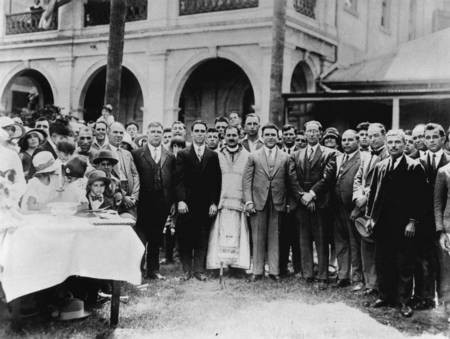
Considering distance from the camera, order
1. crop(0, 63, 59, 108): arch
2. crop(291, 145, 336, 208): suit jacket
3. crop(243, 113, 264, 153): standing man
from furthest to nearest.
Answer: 1. crop(0, 63, 59, 108): arch
2. crop(243, 113, 264, 153): standing man
3. crop(291, 145, 336, 208): suit jacket

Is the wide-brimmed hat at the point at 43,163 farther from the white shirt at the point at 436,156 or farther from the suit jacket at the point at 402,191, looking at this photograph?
the white shirt at the point at 436,156

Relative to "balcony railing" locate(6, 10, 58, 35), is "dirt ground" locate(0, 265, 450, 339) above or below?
→ below

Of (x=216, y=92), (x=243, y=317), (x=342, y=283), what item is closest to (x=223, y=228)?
(x=342, y=283)

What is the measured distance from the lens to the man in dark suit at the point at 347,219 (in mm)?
6578

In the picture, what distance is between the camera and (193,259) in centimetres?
723

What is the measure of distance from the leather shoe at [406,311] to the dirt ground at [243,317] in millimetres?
58

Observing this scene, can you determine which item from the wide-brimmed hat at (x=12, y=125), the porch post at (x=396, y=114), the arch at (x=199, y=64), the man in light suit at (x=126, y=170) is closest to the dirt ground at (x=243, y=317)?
the man in light suit at (x=126, y=170)

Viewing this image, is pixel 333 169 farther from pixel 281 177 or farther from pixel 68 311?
pixel 68 311

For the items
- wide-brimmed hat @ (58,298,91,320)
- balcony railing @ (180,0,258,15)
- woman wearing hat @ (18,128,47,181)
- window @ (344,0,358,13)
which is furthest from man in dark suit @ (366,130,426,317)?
window @ (344,0,358,13)

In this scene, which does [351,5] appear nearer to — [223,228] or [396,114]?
[396,114]

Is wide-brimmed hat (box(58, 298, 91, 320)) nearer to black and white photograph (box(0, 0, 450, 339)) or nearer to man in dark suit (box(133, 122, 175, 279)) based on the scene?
black and white photograph (box(0, 0, 450, 339))

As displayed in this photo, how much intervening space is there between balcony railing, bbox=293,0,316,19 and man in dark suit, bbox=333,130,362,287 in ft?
29.1

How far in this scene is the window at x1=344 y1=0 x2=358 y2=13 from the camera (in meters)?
17.2

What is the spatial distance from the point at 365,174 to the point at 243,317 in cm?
236
